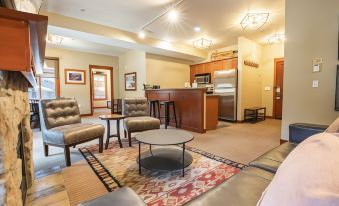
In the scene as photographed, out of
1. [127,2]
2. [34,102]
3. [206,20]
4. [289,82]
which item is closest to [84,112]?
[34,102]

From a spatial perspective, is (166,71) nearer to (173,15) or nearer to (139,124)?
(173,15)

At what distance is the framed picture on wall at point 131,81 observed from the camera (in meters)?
6.89

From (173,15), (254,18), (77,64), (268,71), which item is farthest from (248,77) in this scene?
(77,64)

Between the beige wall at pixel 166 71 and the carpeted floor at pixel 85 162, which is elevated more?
the beige wall at pixel 166 71

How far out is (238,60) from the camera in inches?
218

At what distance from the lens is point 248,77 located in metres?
5.80

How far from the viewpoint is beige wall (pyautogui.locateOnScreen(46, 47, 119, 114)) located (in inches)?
259

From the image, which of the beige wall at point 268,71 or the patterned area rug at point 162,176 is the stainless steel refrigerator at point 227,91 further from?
the patterned area rug at point 162,176

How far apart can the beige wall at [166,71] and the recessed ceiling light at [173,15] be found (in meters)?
2.28

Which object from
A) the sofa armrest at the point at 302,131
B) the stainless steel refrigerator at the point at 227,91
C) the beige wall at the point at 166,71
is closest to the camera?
the sofa armrest at the point at 302,131

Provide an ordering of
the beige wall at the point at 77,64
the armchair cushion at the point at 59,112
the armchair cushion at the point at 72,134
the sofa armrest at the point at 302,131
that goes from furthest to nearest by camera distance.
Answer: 1. the beige wall at the point at 77,64
2. the armchair cushion at the point at 59,112
3. the armchair cushion at the point at 72,134
4. the sofa armrest at the point at 302,131

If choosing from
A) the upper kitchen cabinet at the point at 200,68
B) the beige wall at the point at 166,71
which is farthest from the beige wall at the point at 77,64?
the upper kitchen cabinet at the point at 200,68

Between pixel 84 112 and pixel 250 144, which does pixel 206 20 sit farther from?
pixel 84 112

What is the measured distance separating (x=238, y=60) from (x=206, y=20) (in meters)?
1.94
